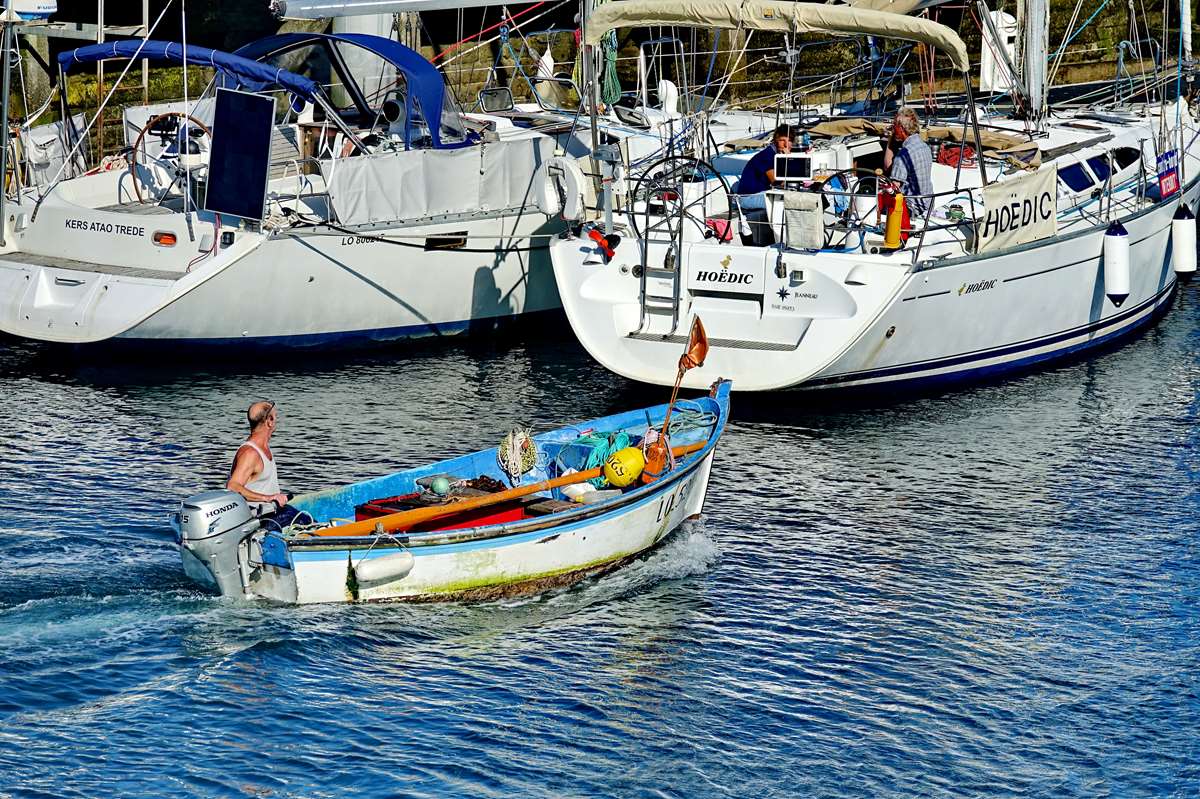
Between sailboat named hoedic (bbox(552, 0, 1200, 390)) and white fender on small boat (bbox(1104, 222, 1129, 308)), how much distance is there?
2 centimetres

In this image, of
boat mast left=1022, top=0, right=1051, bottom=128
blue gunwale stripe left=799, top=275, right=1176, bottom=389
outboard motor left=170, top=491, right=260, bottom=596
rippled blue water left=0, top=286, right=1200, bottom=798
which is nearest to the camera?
rippled blue water left=0, top=286, right=1200, bottom=798

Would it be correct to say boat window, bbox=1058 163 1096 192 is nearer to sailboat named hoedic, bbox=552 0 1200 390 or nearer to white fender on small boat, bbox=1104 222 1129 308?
sailboat named hoedic, bbox=552 0 1200 390

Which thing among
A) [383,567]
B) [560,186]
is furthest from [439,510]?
[560,186]

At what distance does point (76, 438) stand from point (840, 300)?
23.8 feet

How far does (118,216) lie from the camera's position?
1827cm

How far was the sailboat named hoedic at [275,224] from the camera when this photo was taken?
58.3 feet

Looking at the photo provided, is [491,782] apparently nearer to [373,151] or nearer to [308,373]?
[308,373]

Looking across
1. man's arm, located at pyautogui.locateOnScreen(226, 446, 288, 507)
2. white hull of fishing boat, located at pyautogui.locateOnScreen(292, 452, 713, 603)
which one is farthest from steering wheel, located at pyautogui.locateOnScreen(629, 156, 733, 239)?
man's arm, located at pyautogui.locateOnScreen(226, 446, 288, 507)

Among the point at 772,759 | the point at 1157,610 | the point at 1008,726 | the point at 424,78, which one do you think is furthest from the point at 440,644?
the point at 424,78

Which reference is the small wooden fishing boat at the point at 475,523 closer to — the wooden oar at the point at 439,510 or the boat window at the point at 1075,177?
the wooden oar at the point at 439,510

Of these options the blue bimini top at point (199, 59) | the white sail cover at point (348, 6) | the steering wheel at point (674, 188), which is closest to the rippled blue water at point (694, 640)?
the steering wheel at point (674, 188)

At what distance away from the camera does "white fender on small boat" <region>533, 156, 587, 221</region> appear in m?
17.9

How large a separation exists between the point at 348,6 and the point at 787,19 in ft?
16.6

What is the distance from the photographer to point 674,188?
17.0 m
